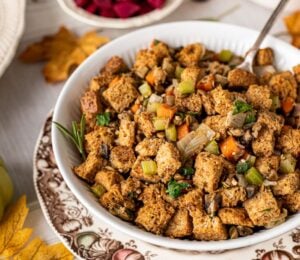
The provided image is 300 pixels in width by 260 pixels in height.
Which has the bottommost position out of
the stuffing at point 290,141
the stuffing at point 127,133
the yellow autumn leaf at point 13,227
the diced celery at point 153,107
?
the yellow autumn leaf at point 13,227

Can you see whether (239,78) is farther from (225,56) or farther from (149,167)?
(149,167)

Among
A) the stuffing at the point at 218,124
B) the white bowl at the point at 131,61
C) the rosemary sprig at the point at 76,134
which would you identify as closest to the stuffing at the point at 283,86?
the white bowl at the point at 131,61

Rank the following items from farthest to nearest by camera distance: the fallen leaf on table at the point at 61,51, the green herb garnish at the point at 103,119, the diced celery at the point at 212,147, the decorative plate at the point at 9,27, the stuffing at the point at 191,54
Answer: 1. the fallen leaf on table at the point at 61,51
2. the decorative plate at the point at 9,27
3. the stuffing at the point at 191,54
4. the green herb garnish at the point at 103,119
5. the diced celery at the point at 212,147

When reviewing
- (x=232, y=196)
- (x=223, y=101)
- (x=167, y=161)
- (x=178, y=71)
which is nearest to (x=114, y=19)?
(x=178, y=71)

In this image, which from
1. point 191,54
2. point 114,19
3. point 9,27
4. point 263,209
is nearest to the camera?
point 263,209

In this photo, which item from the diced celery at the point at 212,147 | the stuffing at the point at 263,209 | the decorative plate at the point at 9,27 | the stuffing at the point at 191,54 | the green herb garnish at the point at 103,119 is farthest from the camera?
the decorative plate at the point at 9,27

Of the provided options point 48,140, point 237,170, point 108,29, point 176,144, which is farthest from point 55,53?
point 237,170

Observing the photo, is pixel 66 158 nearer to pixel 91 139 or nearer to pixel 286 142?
pixel 91 139

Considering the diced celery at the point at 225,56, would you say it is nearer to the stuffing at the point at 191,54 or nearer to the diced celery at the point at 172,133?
the stuffing at the point at 191,54
